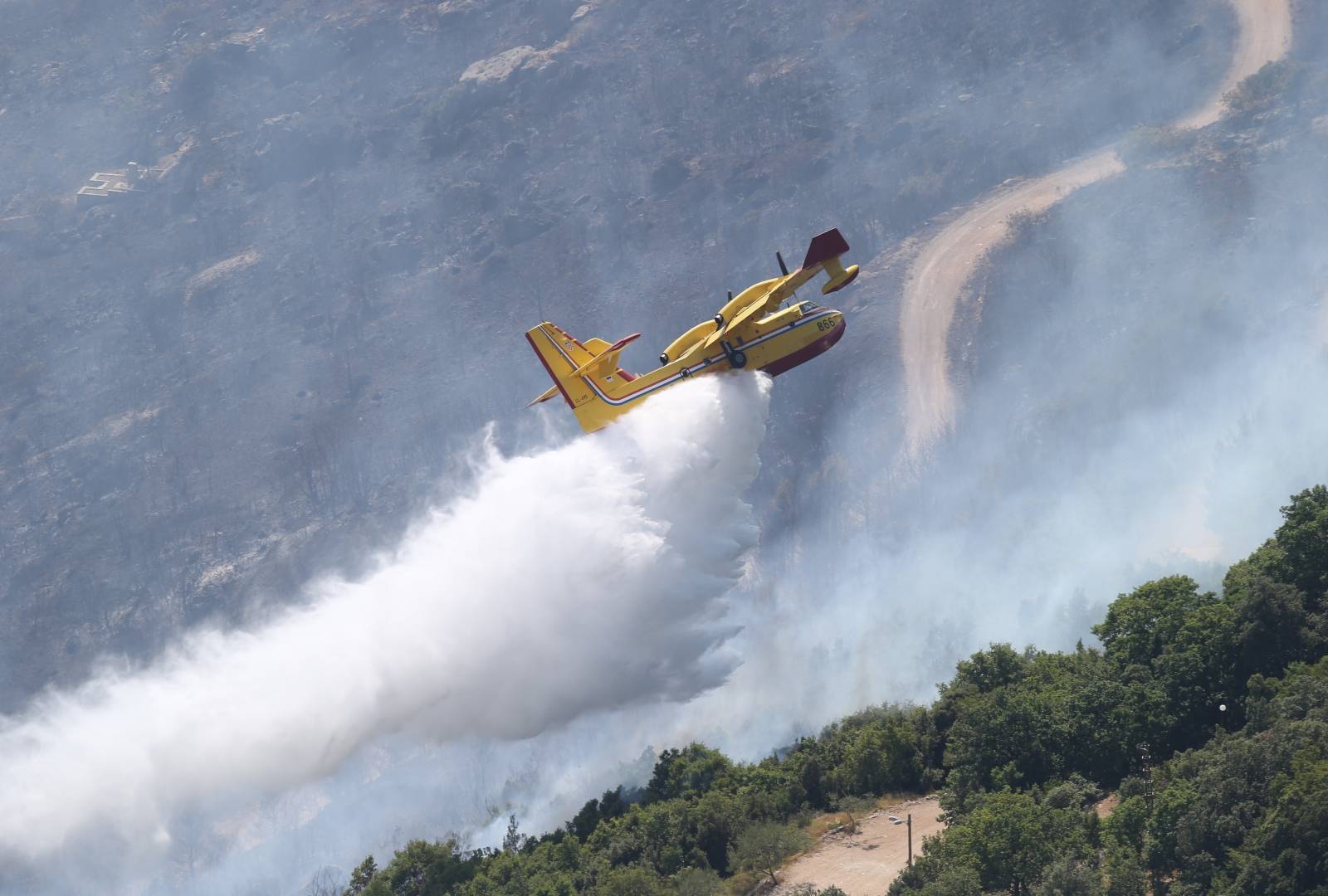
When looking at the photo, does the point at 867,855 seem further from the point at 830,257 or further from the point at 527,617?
the point at 830,257

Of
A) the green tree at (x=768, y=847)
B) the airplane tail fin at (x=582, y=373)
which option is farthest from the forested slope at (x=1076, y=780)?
the airplane tail fin at (x=582, y=373)

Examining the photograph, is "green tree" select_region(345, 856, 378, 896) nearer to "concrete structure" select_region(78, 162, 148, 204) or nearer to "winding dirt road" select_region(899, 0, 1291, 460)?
"winding dirt road" select_region(899, 0, 1291, 460)

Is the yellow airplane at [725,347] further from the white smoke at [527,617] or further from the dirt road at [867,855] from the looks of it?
the dirt road at [867,855]

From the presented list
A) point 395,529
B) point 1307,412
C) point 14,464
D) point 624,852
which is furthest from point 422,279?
point 624,852

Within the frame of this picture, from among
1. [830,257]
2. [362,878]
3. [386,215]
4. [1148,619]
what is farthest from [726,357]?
[386,215]

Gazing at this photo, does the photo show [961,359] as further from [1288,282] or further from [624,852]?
[624,852]

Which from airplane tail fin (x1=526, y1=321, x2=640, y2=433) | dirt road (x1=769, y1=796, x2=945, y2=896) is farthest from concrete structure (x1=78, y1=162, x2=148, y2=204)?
dirt road (x1=769, y1=796, x2=945, y2=896)
